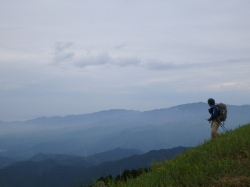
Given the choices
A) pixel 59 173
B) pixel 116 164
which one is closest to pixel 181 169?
pixel 116 164

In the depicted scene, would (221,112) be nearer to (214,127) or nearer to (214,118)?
(214,118)

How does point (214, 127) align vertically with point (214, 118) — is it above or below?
below

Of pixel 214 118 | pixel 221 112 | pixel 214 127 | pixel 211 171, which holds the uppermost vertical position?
pixel 221 112

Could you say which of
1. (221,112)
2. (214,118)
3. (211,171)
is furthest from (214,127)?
(211,171)

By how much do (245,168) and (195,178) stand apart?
105 cm

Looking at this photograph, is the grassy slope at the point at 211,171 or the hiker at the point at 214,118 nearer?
the grassy slope at the point at 211,171

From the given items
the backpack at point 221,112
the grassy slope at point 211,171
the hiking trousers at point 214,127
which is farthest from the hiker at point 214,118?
the grassy slope at point 211,171

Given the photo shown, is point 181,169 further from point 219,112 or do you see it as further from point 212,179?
point 219,112

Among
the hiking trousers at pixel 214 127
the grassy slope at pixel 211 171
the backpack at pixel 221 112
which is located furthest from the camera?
the hiking trousers at pixel 214 127

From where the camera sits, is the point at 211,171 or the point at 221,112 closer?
the point at 211,171

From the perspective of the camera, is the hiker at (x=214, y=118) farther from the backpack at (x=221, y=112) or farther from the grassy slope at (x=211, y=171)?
the grassy slope at (x=211, y=171)

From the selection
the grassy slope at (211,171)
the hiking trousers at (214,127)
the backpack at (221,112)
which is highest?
the backpack at (221,112)

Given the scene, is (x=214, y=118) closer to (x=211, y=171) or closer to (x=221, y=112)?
(x=221, y=112)

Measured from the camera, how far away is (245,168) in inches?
213
